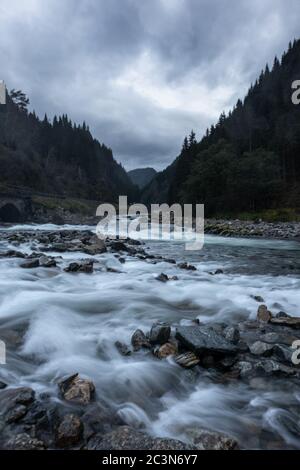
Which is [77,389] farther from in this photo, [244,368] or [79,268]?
[79,268]

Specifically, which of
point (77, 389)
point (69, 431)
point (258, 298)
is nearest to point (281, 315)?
point (258, 298)

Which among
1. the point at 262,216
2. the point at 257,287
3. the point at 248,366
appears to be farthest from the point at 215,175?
the point at 248,366

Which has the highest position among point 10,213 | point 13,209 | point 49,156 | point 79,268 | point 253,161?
point 49,156

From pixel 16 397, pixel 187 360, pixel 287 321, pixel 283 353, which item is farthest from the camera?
pixel 287 321

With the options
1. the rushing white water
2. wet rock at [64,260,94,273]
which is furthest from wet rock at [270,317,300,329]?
wet rock at [64,260,94,273]

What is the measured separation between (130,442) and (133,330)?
9.66 ft

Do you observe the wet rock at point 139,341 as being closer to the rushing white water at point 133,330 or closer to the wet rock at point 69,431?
the rushing white water at point 133,330

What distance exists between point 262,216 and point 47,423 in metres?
46.9

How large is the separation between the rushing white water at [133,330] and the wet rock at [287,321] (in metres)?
0.64

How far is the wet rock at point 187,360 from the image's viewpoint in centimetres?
457

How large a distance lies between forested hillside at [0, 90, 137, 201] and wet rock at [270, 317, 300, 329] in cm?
7841

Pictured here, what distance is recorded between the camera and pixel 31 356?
187 inches

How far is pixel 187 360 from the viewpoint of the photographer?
4.64m

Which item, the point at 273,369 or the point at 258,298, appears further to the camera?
the point at 258,298
